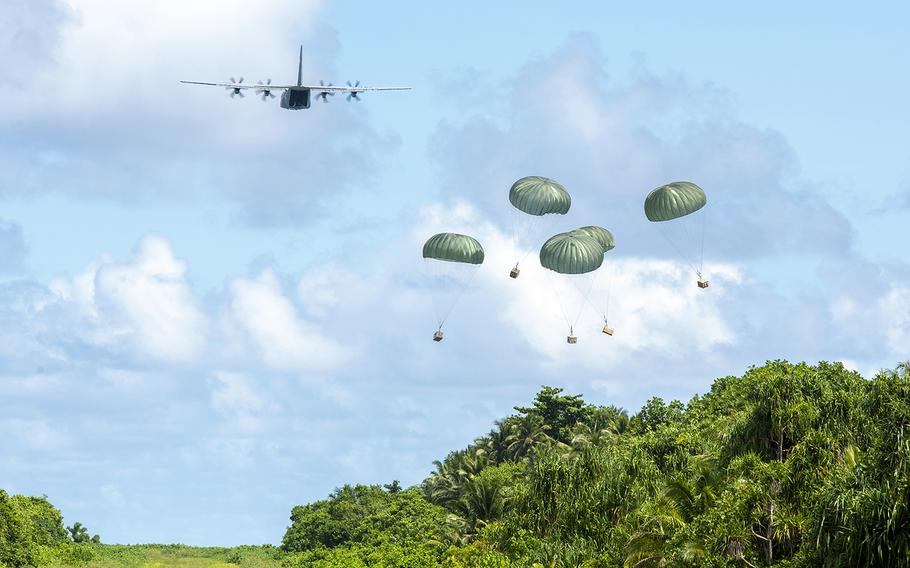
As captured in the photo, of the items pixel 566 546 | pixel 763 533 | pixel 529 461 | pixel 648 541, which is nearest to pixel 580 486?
pixel 566 546

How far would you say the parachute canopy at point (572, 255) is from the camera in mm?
63469

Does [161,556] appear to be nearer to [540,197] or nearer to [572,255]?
[540,197]

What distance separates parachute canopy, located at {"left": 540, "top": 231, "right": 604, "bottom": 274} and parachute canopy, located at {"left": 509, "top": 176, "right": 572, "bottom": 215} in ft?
8.40

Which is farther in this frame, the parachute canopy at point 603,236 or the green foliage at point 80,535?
the green foliage at point 80,535

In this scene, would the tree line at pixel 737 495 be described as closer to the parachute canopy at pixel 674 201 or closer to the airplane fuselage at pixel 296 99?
the parachute canopy at pixel 674 201

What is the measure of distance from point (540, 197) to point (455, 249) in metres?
5.95

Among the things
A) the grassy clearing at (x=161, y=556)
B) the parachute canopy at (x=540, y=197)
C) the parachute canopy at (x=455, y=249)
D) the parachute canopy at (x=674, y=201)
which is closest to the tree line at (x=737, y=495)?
the parachute canopy at (x=674, y=201)

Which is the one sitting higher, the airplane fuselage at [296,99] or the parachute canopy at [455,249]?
the airplane fuselage at [296,99]

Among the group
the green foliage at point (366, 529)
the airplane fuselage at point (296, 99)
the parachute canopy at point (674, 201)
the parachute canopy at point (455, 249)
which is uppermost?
the airplane fuselage at point (296, 99)

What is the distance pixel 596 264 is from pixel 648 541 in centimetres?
2542

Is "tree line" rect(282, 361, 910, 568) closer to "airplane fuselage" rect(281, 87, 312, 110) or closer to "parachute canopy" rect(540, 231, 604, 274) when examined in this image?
"parachute canopy" rect(540, 231, 604, 274)

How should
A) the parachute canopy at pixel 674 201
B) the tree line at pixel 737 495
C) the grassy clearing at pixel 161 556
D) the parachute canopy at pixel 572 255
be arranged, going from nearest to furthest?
the tree line at pixel 737 495
the parachute canopy at pixel 572 255
the parachute canopy at pixel 674 201
the grassy clearing at pixel 161 556

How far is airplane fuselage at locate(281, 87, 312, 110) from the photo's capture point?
73875 millimetres

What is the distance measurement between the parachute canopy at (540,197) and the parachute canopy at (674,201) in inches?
202
